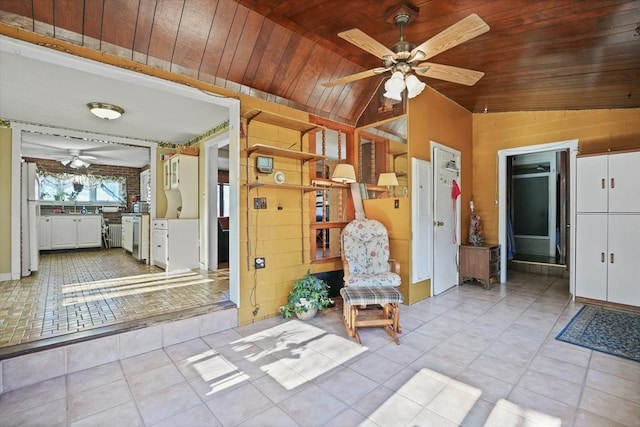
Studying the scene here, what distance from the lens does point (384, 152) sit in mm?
4168

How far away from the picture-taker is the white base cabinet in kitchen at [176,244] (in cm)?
494

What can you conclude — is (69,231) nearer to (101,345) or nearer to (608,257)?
(101,345)

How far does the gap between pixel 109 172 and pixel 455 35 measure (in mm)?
9071

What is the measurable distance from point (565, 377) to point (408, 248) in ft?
6.26

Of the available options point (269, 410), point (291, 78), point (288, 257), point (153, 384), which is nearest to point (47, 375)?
point (153, 384)

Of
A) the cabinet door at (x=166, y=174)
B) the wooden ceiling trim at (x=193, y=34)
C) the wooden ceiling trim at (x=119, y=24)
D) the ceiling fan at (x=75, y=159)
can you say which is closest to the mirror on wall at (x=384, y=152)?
the wooden ceiling trim at (x=193, y=34)

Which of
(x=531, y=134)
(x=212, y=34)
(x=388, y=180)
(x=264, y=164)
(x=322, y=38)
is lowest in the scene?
(x=388, y=180)

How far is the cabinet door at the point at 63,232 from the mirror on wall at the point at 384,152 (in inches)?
284

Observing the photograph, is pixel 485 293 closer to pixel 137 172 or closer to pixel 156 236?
pixel 156 236

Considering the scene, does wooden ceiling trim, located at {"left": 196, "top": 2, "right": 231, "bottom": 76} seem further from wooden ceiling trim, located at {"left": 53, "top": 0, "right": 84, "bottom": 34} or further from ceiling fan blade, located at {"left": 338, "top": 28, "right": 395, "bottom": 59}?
ceiling fan blade, located at {"left": 338, "top": 28, "right": 395, "bottom": 59}

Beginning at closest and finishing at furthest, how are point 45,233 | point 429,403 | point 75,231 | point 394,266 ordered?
1. point 429,403
2. point 394,266
3. point 45,233
4. point 75,231

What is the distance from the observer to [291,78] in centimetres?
329

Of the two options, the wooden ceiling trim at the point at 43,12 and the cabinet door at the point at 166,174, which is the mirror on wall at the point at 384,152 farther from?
the cabinet door at the point at 166,174

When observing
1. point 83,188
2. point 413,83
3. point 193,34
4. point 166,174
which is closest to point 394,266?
point 413,83
